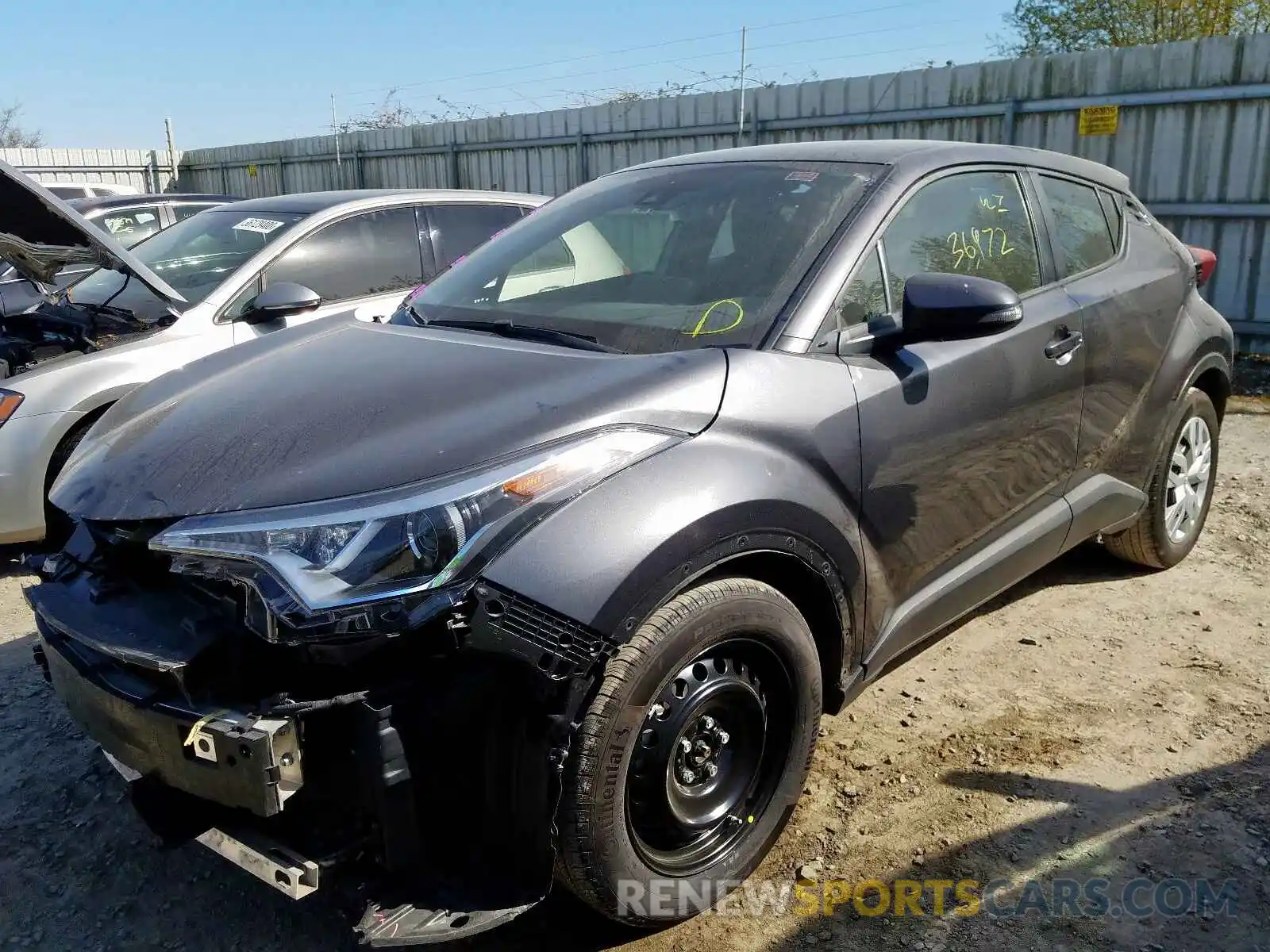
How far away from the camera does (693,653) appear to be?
222cm

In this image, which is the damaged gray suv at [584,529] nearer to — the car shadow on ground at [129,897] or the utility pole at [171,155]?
the car shadow on ground at [129,897]

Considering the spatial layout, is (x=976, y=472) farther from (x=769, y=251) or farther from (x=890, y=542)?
(x=769, y=251)

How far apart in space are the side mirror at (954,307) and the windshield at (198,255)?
3.98 metres

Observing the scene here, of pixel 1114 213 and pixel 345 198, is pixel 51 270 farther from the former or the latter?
pixel 1114 213

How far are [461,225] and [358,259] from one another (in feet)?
2.49

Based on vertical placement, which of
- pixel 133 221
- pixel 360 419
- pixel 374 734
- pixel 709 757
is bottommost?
pixel 709 757

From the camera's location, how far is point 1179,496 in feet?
14.5

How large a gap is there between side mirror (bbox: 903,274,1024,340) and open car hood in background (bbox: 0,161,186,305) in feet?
10.2

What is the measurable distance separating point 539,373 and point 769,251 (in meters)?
0.81

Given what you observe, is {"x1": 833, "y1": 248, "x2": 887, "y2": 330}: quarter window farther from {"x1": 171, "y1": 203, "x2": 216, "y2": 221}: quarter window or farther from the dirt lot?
{"x1": 171, "y1": 203, "x2": 216, "y2": 221}: quarter window

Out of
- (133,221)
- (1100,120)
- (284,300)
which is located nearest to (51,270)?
(284,300)

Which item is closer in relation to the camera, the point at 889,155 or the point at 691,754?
the point at 691,754

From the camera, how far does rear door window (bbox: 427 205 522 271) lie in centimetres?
625

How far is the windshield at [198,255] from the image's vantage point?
18.1ft
